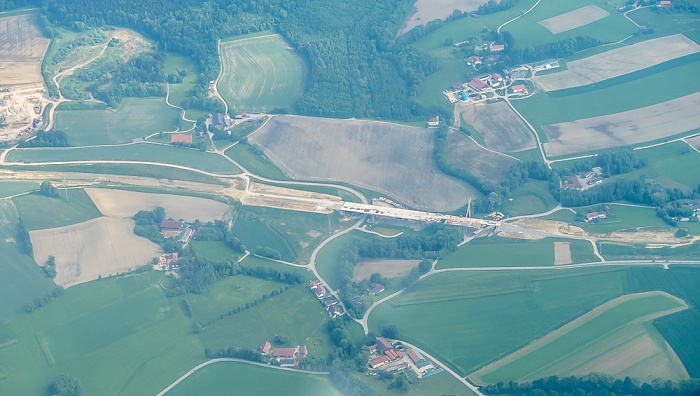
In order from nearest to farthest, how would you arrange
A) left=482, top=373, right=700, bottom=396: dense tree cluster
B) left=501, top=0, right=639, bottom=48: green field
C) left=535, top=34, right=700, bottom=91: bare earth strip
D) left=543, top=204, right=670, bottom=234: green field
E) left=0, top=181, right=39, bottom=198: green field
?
left=482, top=373, right=700, bottom=396: dense tree cluster, left=543, top=204, right=670, bottom=234: green field, left=0, top=181, right=39, bottom=198: green field, left=535, top=34, right=700, bottom=91: bare earth strip, left=501, top=0, right=639, bottom=48: green field

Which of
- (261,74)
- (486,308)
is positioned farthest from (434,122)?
(486,308)

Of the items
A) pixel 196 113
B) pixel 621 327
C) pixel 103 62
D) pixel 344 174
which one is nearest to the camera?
pixel 621 327

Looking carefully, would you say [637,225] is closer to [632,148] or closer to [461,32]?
[632,148]

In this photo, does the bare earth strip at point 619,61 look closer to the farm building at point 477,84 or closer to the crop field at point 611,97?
the crop field at point 611,97

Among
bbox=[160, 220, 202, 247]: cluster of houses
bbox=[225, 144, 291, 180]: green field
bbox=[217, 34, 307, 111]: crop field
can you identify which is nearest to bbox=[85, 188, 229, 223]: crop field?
bbox=[160, 220, 202, 247]: cluster of houses

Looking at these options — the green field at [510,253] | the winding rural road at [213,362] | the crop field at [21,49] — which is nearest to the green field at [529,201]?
the green field at [510,253]

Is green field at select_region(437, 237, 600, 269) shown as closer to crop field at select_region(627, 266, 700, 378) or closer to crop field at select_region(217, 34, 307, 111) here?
crop field at select_region(627, 266, 700, 378)

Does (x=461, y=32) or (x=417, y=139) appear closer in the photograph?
→ (x=417, y=139)

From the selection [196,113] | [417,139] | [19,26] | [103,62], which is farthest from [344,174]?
[19,26]
